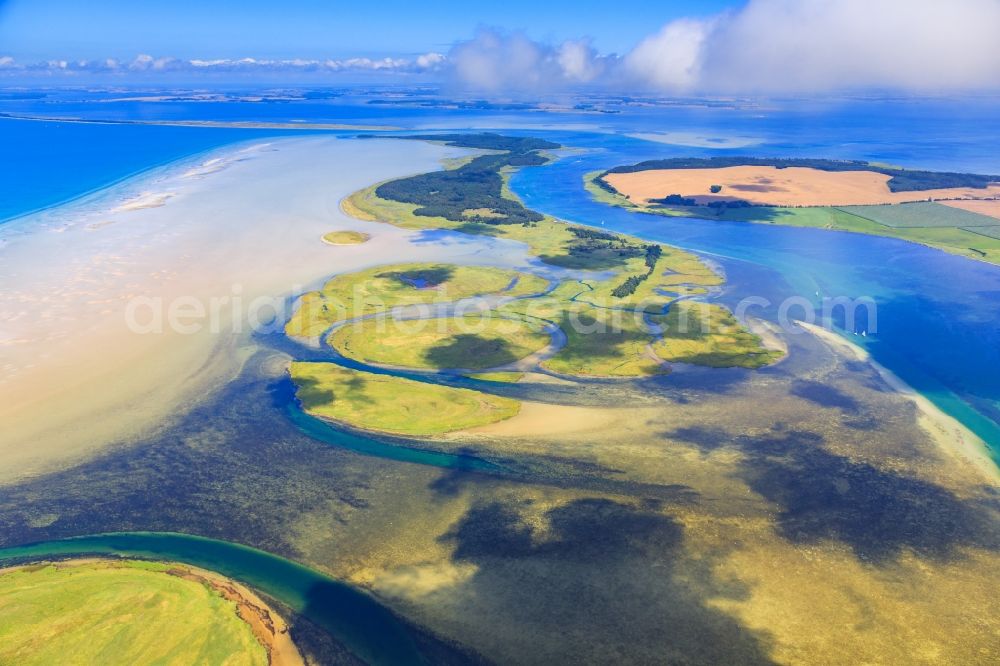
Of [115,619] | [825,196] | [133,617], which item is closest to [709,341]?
[133,617]

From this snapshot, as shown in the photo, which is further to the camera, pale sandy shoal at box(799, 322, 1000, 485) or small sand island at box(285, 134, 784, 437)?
small sand island at box(285, 134, 784, 437)

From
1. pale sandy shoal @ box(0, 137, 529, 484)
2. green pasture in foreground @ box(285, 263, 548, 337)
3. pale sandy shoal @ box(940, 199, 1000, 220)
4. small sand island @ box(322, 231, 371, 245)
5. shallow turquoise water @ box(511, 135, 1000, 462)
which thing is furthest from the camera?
pale sandy shoal @ box(940, 199, 1000, 220)

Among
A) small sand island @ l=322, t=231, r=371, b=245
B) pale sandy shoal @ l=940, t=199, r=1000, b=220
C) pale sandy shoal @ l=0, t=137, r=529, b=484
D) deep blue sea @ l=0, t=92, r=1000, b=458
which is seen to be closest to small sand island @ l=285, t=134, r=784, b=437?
pale sandy shoal @ l=0, t=137, r=529, b=484

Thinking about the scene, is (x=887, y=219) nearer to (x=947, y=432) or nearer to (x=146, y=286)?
(x=947, y=432)

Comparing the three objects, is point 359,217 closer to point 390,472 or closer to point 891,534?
point 390,472

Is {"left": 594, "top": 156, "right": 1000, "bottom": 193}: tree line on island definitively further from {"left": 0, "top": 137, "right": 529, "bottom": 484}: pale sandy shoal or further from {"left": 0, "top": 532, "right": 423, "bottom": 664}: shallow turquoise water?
{"left": 0, "top": 532, "right": 423, "bottom": 664}: shallow turquoise water

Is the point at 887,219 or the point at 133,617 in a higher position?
the point at 887,219

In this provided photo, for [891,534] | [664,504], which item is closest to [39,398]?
[664,504]
